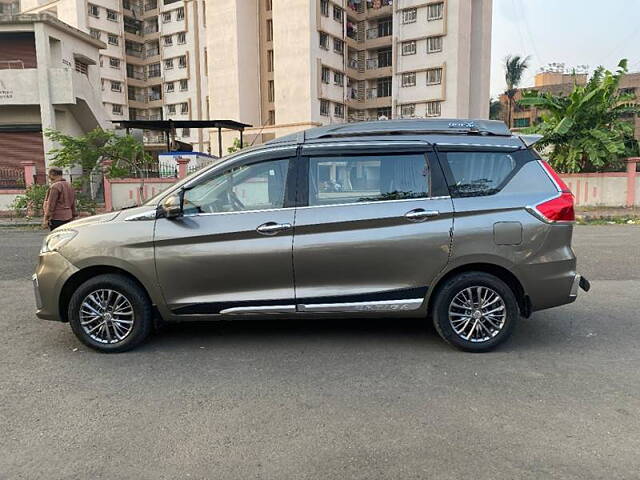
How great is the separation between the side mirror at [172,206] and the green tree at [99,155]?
1513 centimetres

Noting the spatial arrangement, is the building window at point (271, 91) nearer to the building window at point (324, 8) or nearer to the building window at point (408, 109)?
the building window at point (324, 8)

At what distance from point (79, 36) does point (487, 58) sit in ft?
106

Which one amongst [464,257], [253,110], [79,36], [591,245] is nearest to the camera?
[464,257]

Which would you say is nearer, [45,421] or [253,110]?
[45,421]

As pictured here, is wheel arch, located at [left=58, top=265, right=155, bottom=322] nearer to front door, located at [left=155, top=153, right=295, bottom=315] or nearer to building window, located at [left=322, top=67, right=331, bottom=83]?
front door, located at [left=155, top=153, right=295, bottom=315]

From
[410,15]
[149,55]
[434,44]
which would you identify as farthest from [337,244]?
[149,55]

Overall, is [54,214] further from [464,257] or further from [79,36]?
[79,36]

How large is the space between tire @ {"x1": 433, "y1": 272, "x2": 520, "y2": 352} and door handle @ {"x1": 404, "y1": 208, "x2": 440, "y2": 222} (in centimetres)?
61

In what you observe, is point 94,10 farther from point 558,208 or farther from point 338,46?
point 558,208

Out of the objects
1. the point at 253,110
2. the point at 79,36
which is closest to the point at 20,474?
the point at 79,36

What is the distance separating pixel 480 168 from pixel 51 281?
404cm

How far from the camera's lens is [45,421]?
338cm

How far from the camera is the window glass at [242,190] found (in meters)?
4.51

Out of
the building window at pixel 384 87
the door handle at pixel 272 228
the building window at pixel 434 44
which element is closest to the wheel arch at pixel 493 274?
the door handle at pixel 272 228
